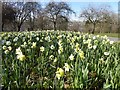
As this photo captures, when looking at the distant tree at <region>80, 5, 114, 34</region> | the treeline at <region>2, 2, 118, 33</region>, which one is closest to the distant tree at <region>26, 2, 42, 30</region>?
the treeline at <region>2, 2, 118, 33</region>

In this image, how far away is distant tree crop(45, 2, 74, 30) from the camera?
2138 cm

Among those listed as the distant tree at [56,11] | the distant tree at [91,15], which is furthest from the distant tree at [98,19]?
the distant tree at [56,11]

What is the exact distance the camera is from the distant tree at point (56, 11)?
21.4 meters

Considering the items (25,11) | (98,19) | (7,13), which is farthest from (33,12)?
(98,19)

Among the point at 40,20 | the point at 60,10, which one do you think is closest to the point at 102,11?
the point at 60,10

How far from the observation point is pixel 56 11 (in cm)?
2188

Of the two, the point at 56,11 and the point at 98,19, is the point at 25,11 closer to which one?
the point at 56,11

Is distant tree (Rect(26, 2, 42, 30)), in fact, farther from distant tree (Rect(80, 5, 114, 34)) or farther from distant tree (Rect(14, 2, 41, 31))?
distant tree (Rect(80, 5, 114, 34))

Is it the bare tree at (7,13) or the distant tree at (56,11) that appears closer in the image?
the bare tree at (7,13)

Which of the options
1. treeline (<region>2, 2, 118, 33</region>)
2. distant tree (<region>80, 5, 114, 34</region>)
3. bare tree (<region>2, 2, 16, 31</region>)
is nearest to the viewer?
bare tree (<region>2, 2, 16, 31</region>)

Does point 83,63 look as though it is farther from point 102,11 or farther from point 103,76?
point 102,11

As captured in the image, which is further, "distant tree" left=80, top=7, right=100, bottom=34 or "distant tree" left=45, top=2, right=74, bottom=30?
"distant tree" left=80, top=7, right=100, bottom=34

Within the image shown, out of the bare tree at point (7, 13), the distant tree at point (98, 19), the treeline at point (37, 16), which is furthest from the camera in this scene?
the distant tree at point (98, 19)

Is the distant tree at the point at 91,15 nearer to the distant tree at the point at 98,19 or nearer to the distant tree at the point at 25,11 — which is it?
the distant tree at the point at 98,19
